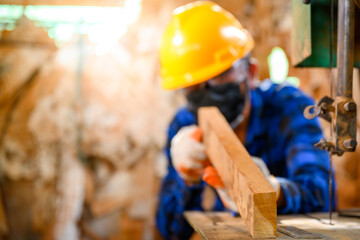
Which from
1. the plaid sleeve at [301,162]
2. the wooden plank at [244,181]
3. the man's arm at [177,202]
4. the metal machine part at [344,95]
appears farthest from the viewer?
the man's arm at [177,202]

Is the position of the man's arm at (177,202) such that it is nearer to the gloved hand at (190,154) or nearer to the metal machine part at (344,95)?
the gloved hand at (190,154)

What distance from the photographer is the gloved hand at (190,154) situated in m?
1.58

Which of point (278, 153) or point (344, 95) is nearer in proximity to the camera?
point (344, 95)

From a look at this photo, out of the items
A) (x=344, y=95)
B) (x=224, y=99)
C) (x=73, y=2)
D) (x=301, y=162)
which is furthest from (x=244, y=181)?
(x=73, y=2)

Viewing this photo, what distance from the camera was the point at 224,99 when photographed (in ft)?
6.49

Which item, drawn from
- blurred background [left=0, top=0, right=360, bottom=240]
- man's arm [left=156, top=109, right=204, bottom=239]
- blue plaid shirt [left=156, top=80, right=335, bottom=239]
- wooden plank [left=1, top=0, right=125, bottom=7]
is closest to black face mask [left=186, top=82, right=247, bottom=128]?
blue plaid shirt [left=156, top=80, right=335, bottom=239]

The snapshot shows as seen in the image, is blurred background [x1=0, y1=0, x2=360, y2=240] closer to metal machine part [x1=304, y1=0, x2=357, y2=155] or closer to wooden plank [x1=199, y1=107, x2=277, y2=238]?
wooden plank [x1=199, y1=107, x2=277, y2=238]

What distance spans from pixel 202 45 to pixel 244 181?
1.24 meters

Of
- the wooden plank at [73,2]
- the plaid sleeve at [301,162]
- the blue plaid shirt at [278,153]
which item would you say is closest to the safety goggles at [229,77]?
the blue plaid shirt at [278,153]

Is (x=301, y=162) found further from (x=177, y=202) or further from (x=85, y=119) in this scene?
(x=85, y=119)

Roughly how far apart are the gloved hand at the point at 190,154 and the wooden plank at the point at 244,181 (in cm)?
18

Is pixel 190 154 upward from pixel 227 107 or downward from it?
downward

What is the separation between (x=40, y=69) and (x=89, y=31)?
703mm

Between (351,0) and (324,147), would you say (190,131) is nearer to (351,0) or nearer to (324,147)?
(324,147)
